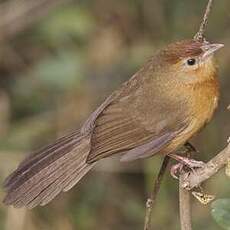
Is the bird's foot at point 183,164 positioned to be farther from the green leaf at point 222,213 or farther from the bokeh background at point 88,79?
the bokeh background at point 88,79

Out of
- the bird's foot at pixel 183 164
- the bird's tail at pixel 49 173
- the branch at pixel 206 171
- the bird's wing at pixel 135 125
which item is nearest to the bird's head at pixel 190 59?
the bird's wing at pixel 135 125

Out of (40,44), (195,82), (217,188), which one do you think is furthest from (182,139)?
(40,44)

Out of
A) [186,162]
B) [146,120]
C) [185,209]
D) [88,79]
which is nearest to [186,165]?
[186,162]

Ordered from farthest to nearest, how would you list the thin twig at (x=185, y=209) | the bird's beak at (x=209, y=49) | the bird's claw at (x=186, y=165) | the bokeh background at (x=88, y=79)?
1. the bokeh background at (x=88, y=79)
2. the bird's beak at (x=209, y=49)
3. the bird's claw at (x=186, y=165)
4. the thin twig at (x=185, y=209)

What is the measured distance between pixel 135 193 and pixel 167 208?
0.52m

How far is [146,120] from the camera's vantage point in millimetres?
4992

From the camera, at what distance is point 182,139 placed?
489 centimetres

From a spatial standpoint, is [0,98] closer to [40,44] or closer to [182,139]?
[40,44]

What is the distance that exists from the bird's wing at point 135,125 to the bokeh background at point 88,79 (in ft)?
5.25

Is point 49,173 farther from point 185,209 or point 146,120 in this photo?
point 185,209

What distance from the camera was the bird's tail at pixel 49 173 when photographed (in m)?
5.02

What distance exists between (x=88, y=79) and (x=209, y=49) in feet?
7.21

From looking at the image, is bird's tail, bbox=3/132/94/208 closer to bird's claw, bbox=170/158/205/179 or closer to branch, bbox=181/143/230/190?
bird's claw, bbox=170/158/205/179

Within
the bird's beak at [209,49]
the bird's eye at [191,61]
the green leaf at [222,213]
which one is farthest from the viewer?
the bird's eye at [191,61]
